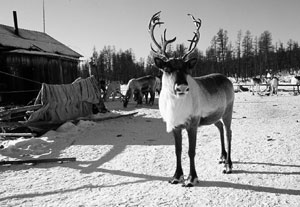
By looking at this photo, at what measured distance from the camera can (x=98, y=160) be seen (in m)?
5.79

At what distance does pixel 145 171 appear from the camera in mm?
4957

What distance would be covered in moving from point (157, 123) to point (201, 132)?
95.9 inches

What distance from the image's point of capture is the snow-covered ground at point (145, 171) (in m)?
3.80

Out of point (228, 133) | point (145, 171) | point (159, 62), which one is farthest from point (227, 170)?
point (159, 62)

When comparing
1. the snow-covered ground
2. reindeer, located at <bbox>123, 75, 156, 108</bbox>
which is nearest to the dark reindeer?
the snow-covered ground

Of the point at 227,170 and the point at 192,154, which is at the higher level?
the point at 192,154

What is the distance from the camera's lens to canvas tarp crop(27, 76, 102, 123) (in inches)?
353

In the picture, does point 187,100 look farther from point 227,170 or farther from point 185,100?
point 227,170

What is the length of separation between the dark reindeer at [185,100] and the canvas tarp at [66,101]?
5.48 m

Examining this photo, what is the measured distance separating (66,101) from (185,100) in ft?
22.1

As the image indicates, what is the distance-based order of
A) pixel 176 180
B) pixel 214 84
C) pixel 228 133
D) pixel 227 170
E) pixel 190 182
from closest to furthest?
pixel 190 182, pixel 176 180, pixel 227 170, pixel 214 84, pixel 228 133

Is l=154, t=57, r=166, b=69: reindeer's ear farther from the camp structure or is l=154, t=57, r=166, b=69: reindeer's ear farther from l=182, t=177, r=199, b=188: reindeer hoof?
the camp structure

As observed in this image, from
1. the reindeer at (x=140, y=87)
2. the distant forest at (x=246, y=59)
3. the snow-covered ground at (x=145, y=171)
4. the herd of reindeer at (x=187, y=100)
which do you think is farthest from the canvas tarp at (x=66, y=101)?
the distant forest at (x=246, y=59)

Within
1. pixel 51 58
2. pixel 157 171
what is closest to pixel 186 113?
pixel 157 171
